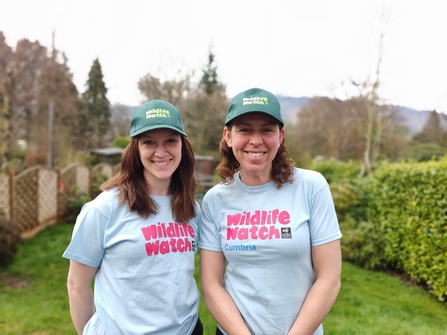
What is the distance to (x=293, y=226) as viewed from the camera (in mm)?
1573

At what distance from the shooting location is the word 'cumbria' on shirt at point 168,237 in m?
1.60

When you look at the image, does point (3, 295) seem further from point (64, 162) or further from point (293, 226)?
point (64, 162)

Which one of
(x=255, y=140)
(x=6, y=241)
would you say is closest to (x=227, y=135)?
(x=255, y=140)

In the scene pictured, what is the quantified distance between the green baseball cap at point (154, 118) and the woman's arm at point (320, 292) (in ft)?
2.95

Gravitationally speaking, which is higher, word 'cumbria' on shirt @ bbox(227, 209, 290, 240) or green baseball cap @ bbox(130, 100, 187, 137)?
green baseball cap @ bbox(130, 100, 187, 137)

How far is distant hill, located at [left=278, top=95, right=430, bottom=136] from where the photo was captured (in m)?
12.5

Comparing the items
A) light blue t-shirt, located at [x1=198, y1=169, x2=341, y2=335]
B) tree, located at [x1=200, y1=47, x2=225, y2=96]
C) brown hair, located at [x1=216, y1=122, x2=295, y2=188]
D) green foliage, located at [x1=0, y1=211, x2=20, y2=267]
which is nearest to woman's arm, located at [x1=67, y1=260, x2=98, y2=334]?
light blue t-shirt, located at [x1=198, y1=169, x2=341, y2=335]

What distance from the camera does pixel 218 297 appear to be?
168cm

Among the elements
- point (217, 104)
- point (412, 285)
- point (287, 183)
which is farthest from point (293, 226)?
point (217, 104)

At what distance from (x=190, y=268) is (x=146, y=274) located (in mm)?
235

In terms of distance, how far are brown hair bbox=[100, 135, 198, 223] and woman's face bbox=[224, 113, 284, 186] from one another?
1.15ft

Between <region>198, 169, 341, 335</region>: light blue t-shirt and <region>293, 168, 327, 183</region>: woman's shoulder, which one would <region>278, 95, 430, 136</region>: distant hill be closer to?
<region>293, 168, 327, 183</region>: woman's shoulder

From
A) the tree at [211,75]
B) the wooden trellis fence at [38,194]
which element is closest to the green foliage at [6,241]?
the wooden trellis fence at [38,194]

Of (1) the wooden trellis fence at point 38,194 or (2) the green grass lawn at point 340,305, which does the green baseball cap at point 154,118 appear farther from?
(1) the wooden trellis fence at point 38,194
